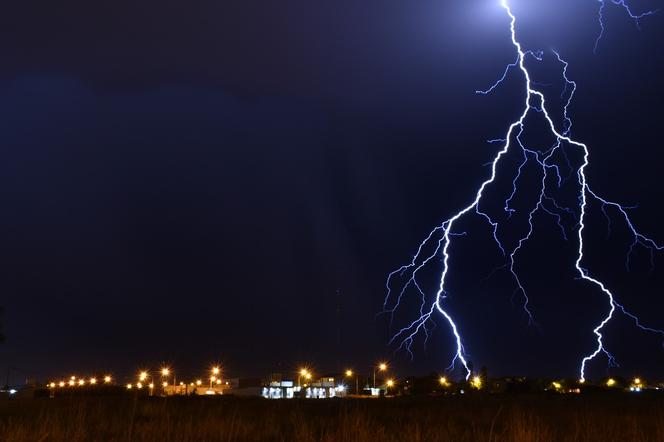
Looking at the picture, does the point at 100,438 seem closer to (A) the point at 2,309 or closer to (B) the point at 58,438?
(B) the point at 58,438

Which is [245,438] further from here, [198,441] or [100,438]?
[100,438]

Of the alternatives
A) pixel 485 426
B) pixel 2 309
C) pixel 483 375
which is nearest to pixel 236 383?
pixel 483 375

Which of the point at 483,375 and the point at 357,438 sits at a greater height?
the point at 483,375

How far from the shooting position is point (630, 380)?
259 ft

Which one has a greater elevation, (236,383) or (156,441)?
(236,383)

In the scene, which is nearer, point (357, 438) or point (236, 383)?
point (357, 438)

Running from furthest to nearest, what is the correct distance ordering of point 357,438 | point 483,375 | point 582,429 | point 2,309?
point 483,375
point 2,309
point 582,429
point 357,438

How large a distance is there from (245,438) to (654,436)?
4684 millimetres

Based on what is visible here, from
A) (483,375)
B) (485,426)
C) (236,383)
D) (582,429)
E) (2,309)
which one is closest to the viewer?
(582,429)

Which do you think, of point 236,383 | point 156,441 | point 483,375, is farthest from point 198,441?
point 483,375

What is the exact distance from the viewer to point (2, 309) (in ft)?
139

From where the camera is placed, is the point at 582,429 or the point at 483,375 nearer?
the point at 582,429

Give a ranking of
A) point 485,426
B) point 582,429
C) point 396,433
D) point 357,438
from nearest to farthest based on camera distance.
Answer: point 357,438
point 396,433
point 582,429
point 485,426

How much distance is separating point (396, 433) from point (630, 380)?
3212 inches
